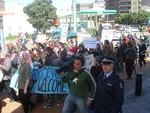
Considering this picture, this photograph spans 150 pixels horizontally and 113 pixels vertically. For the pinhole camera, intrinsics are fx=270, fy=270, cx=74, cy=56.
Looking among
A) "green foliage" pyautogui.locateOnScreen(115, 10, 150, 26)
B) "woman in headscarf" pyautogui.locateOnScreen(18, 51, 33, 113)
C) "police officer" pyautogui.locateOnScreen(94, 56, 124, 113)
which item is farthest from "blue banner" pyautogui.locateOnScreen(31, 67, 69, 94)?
"green foliage" pyautogui.locateOnScreen(115, 10, 150, 26)

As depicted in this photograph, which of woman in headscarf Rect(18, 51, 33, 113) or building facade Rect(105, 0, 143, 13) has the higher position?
building facade Rect(105, 0, 143, 13)

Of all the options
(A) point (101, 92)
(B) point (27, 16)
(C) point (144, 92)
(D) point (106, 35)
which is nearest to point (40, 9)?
(B) point (27, 16)

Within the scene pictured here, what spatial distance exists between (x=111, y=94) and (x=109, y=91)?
0.20ft

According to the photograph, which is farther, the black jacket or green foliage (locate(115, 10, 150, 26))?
green foliage (locate(115, 10, 150, 26))

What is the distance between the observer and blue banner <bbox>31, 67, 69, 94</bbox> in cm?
729

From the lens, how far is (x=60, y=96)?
7.66 meters

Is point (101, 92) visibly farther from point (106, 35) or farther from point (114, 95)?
point (106, 35)

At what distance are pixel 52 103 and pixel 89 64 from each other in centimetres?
152

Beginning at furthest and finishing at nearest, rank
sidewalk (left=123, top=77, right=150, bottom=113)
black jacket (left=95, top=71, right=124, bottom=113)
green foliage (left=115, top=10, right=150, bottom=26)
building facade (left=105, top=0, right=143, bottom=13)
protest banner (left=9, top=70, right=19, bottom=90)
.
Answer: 1. building facade (left=105, top=0, right=143, bottom=13)
2. green foliage (left=115, top=10, right=150, bottom=26)
3. protest banner (left=9, top=70, right=19, bottom=90)
4. sidewalk (left=123, top=77, right=150, bottom=113)
5. black jacket (left=95, top=71, right=124, bottom=113)

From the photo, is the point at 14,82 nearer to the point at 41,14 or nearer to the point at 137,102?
the point at 137,102

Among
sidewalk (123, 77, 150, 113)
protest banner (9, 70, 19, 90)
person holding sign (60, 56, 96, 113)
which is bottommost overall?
sidewalk (123, 77, 150, 113)

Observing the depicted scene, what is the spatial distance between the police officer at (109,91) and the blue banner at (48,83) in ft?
11.0

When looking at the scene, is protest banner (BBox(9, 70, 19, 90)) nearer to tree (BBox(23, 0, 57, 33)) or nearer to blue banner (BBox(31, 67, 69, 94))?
blue banner (BBox(31, 67, 69, 94))

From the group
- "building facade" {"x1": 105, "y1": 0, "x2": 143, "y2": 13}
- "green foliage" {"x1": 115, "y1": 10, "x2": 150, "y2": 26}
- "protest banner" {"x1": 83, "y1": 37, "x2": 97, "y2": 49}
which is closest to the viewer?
"protest banner" {"x1": 83, "y1": 37, "x2": 97, "y2": 49}
